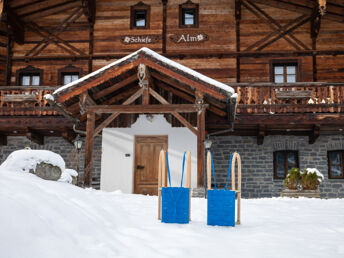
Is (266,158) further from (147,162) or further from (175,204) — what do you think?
(175,204)

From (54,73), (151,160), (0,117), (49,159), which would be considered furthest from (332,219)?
(54,73)

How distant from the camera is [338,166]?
14023mm

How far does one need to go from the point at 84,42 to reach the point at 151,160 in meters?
6.28

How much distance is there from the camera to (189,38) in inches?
599

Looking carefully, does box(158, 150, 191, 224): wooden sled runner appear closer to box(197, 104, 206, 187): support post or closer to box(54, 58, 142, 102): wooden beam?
box(197, 104, 206, 187): support post

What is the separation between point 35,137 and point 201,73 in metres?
6.72

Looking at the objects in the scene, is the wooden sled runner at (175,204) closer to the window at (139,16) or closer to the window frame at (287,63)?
the window frame at (287,63)

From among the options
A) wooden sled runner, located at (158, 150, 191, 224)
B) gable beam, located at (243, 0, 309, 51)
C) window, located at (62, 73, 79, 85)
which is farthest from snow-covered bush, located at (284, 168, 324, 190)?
window, located at (62, 73, 79, 85)

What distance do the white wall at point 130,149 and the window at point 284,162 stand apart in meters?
3.76

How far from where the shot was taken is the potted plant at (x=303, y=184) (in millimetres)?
10820

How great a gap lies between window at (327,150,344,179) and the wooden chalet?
0.13 ft

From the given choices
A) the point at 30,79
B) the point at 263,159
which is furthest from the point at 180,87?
the point at 30,79

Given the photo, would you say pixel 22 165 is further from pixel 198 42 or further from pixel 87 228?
pixel 198 42

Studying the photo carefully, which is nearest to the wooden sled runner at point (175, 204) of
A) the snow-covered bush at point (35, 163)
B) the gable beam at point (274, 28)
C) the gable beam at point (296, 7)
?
the snow-covered bush at point (35, 163)
